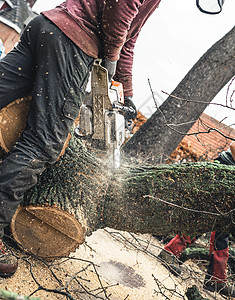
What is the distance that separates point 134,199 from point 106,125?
3.09 ft

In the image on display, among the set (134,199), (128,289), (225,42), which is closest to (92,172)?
(134,199)

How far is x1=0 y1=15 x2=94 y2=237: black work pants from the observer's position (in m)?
1.40

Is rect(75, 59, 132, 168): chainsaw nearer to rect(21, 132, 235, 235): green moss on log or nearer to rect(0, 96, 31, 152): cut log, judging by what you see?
rect(21, 132, 235, 235): green moss on log

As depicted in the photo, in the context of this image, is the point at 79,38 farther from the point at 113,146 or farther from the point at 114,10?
the point at 113,146

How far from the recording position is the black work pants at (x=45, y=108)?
1.40 m

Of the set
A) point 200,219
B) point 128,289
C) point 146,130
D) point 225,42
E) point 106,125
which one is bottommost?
point 128,289

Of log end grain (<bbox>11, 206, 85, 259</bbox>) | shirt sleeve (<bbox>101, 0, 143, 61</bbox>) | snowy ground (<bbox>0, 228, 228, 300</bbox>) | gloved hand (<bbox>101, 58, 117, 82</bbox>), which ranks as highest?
shirt sleeve (<bbox>101, 0, 143, 61</bbox>)

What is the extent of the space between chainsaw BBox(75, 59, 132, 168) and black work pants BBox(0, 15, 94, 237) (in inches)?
32.1

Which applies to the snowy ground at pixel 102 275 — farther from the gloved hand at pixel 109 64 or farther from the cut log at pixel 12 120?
the gloved hand at pixel 109 64

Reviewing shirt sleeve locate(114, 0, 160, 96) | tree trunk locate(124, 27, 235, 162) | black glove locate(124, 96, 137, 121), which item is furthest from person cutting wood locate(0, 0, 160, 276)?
tree trunk locate(124, 27, 235, 162)

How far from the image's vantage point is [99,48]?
164cm

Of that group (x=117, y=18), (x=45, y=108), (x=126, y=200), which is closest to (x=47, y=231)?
(x=126, y=200)

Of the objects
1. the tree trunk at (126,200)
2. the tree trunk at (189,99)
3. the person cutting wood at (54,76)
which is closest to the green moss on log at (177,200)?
the tree trunk at (126,200)

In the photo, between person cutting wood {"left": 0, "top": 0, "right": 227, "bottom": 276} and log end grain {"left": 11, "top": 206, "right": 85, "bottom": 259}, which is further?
log end grain {"left": 11, "top": 206, "right": 85, "bottom": 259}
